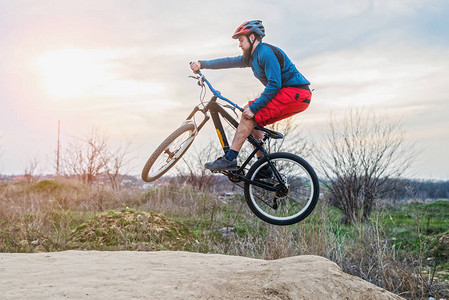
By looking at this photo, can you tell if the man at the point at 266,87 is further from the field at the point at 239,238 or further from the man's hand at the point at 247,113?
the field at the point at 239,238

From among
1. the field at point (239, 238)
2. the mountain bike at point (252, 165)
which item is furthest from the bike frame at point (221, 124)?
the field at point (239, 238)

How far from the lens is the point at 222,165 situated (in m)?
4.34

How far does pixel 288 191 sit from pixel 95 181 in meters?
16.4

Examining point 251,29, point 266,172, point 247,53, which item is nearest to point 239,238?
point 266,172

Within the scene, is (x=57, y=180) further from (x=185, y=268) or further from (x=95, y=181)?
(x=185, y=268)

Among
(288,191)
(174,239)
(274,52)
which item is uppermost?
(274,52)

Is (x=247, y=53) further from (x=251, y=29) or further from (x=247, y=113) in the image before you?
(x=247, y=113)

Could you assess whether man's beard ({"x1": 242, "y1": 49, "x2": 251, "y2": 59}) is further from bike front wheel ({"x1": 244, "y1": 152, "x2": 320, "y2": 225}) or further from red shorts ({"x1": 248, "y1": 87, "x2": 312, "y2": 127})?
bike front wheel ({"x1": 244, "y1": 152, "x2": 320, "y2": 225})

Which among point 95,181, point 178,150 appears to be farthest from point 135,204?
point 178,150

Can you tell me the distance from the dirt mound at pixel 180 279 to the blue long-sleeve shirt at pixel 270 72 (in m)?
1.93

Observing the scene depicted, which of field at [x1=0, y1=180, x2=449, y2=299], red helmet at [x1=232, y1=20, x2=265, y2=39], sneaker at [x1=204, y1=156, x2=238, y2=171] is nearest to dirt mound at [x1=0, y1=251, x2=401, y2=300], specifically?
sneaker at [x1=204, y1=156, x2=238, y2=171]

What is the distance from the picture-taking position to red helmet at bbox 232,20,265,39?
4293 mm

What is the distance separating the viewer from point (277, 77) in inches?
166

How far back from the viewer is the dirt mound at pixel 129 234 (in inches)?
372
